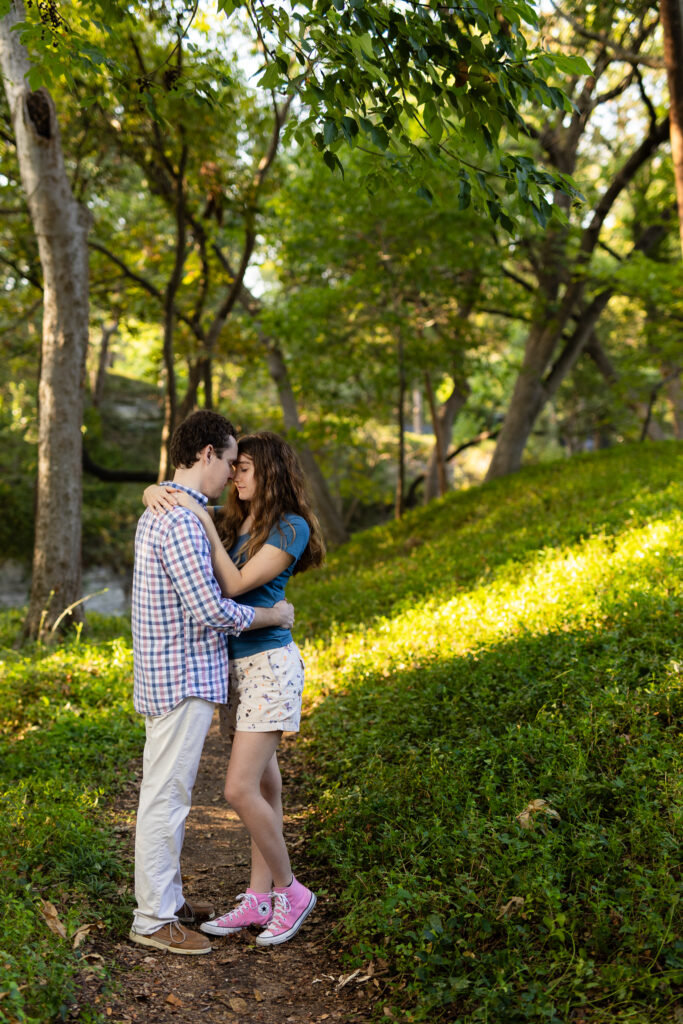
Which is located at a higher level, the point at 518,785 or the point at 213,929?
the point at 518,785

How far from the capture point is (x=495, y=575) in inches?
338

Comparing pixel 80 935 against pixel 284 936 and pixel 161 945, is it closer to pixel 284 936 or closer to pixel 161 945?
pixel 161 945

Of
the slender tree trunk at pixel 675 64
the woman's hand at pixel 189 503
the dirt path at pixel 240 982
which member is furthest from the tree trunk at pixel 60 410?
the slender tree trunk at pixel 675 64

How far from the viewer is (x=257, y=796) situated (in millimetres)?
3551

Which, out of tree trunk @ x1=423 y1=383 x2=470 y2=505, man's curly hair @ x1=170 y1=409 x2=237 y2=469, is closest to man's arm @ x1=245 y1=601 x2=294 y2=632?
man's curly hair @ x1=170 y1=409 x2=237 y2=469

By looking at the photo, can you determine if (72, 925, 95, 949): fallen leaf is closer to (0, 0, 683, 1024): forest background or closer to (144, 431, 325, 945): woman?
(0, 0, 683, 1024): forest background

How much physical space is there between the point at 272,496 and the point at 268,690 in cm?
91

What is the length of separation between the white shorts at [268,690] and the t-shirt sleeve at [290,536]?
0.48m

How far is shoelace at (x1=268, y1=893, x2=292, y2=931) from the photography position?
12.2 feet

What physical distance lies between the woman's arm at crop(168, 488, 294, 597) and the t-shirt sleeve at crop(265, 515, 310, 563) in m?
0.03

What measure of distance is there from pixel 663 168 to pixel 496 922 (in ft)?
50.4

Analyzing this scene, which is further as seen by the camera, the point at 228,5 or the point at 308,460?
the point at 308,460

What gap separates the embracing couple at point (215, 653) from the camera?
134 inches

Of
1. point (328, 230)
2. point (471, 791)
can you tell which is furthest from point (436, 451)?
point (471, 791)
